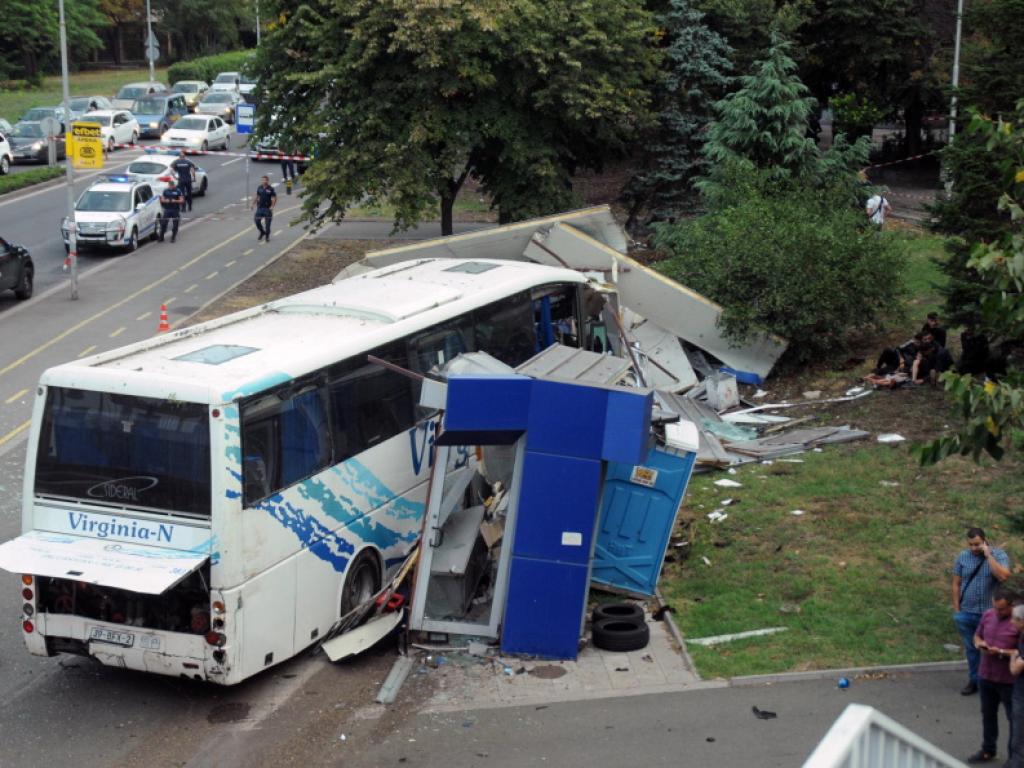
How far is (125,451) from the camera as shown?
35.5 feet

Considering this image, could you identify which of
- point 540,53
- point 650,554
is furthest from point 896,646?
point 540,53

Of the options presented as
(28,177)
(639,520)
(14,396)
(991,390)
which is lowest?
(14,396)

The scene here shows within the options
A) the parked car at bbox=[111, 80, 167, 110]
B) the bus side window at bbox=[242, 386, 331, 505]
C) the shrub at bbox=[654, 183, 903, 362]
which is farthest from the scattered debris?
the parked car at bbox=[111, 80, 167, 110]

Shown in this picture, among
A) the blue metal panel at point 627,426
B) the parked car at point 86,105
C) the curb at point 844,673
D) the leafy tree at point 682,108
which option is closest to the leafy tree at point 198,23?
the parked car at point 86,105

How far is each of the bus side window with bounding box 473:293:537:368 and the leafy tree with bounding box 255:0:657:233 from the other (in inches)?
409

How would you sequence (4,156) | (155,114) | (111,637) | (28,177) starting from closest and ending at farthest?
(111,637)
(28,177)
(4,156)
(155,114)

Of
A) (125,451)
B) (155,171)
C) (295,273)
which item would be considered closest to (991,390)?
(125,451)

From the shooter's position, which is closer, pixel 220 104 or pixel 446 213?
pixel 446 213

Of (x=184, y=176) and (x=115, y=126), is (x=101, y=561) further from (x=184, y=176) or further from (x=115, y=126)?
(x=115, y=126)

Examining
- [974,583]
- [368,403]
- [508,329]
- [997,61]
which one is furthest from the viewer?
[997,61]

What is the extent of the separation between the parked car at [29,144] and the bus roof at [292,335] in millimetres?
36068

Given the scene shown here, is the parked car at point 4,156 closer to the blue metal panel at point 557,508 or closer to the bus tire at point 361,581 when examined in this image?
the bus tire at point 361,581

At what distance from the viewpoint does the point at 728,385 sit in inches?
814

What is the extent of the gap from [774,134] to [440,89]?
7.94 meters
